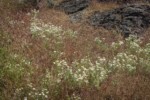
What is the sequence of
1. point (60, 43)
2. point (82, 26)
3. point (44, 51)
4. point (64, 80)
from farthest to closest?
point (82, 26) → point (60, 43) → point (44, 51) → point (64, 80)

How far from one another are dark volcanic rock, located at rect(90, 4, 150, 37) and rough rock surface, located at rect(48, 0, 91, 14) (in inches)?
80.9

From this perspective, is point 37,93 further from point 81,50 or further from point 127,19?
point 127,19

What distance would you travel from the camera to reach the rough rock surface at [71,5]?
68.6ft

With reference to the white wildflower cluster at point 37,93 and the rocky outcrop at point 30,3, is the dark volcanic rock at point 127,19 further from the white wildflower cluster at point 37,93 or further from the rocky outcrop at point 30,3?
the white wildflower cluster at point 37,93

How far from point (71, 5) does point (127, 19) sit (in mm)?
4731

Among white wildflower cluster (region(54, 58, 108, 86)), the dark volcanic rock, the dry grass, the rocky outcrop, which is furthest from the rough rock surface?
white wildflower cluster (region(54, 58, 108, 86))

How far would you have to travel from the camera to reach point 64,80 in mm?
8719

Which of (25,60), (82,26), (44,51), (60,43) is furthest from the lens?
(82,26)

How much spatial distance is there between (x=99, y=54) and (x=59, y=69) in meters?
3.40

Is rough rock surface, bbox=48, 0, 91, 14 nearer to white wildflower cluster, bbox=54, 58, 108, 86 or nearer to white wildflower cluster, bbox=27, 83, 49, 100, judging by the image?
white wildflower cluster, bbox=54, 58, 108, 86

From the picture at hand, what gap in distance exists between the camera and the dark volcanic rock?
17328mm

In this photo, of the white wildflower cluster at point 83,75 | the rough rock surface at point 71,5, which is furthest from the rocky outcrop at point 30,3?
the white wildflower cluster at point 83,75

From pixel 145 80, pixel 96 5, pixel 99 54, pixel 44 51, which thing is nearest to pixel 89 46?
pixel 99 54

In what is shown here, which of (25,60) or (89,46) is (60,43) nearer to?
(89,46)
